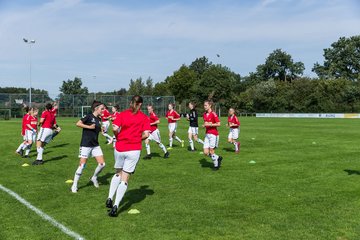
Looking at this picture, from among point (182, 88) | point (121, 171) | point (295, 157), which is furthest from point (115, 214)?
point (182, 88)

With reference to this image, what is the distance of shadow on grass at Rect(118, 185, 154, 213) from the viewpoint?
26.7 ft

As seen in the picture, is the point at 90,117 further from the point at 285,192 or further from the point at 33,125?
the point at 33,125

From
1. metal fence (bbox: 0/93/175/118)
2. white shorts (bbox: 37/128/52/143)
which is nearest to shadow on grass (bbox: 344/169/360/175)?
white shorts (bbox: 37/128/52/143)

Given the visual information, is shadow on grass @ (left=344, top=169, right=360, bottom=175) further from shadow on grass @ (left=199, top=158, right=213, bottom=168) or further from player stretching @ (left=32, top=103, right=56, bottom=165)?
player stretching @ (left=32, top=103, right=56, bottom=165)

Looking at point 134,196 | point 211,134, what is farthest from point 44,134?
point 134,196

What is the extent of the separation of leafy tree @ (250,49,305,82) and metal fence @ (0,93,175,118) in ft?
204

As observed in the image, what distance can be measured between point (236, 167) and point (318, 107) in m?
76.3

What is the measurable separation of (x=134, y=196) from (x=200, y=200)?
1.55m

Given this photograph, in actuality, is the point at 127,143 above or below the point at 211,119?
below

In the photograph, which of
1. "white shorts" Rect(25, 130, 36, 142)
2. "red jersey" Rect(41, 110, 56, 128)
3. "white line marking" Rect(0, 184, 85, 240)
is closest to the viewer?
"white line marking" Rect(0, 184, 85, 240)

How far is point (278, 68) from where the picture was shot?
128375 millimetres

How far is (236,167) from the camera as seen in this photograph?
13.2 metres

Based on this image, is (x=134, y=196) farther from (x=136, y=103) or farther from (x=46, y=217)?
(x=136, y=103)

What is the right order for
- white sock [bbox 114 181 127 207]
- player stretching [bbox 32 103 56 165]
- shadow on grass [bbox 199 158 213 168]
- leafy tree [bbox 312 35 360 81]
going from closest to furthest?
white sock [bbox 114 181 127 207]
shadow on grass [bbox 199 158 213 168]
player stretching [bbox 32 103 56 165]
leafy tree [bbox 312 35 360 81]
